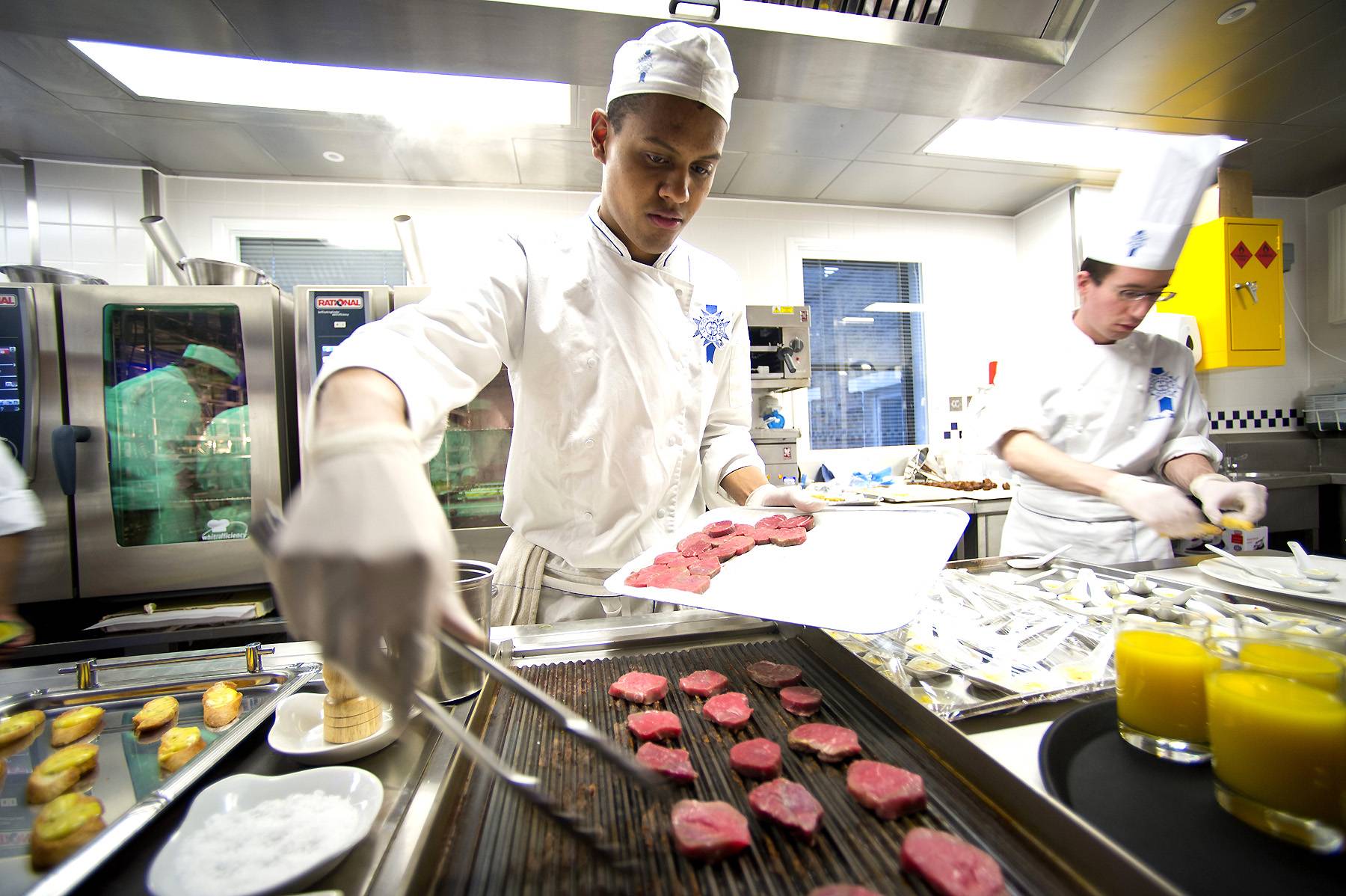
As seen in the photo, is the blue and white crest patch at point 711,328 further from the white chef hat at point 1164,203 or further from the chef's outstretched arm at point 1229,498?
the white chef hat at point 1164,203

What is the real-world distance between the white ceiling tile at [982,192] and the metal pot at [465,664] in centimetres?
429

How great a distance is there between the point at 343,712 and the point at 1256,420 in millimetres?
6531

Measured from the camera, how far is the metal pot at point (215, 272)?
2582 millimetres

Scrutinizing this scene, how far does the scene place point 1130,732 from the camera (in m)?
0.73

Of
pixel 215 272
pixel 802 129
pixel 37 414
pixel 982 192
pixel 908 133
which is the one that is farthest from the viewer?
pixel 982 192

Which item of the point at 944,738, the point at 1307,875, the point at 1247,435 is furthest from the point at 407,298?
the point at 1247,435

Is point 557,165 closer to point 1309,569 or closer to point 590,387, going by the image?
point 590,387

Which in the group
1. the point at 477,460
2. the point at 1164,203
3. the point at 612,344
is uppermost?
the point at 1164,203

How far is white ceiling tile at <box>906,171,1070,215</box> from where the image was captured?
13.0 ft

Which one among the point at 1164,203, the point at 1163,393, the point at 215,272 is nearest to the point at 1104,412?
the point at 1163,393

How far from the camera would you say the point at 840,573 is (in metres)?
1.10

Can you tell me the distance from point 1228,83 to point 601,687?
4123 millimetres

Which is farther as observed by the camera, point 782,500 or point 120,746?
point 782,500

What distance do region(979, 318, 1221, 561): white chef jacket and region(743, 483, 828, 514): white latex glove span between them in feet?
3.63
